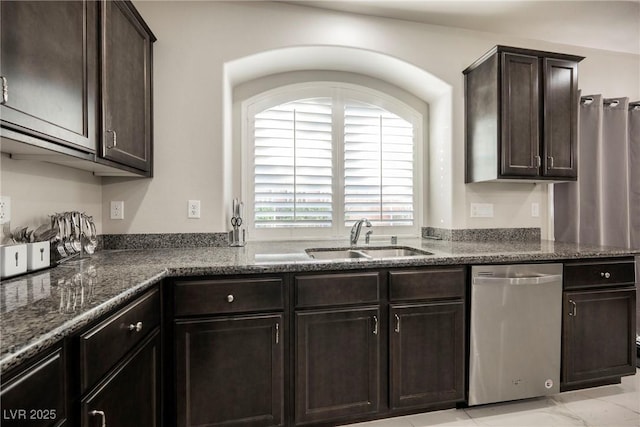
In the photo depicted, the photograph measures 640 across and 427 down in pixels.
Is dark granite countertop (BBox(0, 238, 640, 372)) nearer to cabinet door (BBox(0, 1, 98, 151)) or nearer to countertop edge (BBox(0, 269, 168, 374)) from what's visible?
countertop edge (BBox(0, 269, 168, 374))

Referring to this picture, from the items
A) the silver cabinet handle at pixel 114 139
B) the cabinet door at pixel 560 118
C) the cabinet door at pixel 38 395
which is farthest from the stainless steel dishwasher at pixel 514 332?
the silver cabinet handle at pixel 114 139

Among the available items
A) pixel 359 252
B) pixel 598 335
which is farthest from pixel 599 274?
pixel 359 252

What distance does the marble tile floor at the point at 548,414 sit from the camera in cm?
185

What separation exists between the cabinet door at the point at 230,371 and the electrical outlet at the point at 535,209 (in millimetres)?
2295

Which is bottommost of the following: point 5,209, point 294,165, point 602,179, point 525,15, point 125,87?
point 5,209

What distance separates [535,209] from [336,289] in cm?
202

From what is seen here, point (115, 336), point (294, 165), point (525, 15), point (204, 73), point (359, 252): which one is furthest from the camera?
point (294, 165)

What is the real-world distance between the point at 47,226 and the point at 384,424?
2010 mm

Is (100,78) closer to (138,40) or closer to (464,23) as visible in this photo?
(138,40)

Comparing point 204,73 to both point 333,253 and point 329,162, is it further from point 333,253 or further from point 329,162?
point 333,253

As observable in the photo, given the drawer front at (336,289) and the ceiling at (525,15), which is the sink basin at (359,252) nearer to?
the drawer front at (336,289)

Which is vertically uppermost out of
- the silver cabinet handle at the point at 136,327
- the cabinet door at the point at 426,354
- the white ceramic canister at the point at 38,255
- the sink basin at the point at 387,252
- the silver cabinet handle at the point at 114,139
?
the silver cabinet handle at the point at 114,139

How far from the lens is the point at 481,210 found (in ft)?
8.61

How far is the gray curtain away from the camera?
2.73 metres
